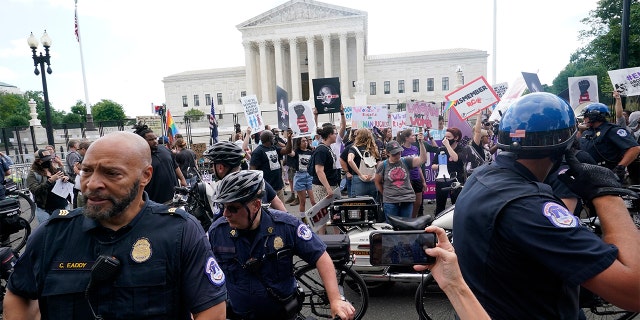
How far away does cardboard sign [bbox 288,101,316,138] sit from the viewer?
370 inches

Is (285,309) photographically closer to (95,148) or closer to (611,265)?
(95,148)

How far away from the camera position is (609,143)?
5.51m

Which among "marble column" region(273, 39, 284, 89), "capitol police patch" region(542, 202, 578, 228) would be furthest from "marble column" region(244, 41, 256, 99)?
"capitol police patch" region(542, 202, 578, 228)

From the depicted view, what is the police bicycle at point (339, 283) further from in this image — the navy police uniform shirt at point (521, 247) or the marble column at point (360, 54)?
the marble column at point (360, 54)

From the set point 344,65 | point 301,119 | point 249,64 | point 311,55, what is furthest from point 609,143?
point 249,64

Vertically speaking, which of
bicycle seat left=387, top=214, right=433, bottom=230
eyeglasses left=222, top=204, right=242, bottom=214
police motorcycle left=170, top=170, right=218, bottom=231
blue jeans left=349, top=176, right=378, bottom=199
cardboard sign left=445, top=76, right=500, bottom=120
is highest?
cardboard sign left=445, top=76, right=500, bottom=120

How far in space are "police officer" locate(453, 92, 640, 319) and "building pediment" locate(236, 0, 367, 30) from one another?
63.2m

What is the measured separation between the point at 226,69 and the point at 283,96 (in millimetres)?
68227

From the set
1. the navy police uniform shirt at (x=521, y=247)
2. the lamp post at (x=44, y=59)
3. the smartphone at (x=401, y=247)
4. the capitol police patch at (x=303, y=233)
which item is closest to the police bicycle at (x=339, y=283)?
the capitol police patch at (x=303, y=233)

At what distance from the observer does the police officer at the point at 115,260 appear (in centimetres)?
148

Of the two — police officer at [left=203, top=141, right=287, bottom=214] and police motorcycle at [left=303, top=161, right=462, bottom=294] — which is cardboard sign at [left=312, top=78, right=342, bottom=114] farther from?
police officer at [left=203, top=141, right=287, bottom=214]

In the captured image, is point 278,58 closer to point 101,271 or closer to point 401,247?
point 101,271

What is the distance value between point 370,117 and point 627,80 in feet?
20.8

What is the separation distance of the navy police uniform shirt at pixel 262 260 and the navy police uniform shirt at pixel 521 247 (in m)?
1.15
